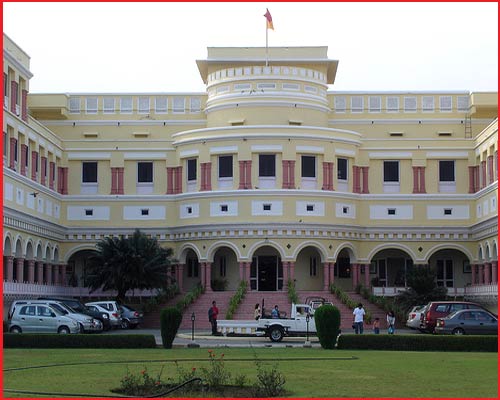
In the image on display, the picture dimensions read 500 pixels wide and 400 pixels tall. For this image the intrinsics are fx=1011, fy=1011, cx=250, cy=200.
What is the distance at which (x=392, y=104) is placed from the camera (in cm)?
7212

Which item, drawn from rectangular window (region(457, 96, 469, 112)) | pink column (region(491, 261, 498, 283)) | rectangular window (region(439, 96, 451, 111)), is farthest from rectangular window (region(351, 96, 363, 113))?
pink column (region(491, 261, 498, 283))

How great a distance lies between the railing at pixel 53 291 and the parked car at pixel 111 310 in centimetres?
433

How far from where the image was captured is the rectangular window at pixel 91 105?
72312 millimetres

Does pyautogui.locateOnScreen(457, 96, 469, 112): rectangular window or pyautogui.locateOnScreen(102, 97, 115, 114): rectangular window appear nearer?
pyautogui.locateOnScreen(457, 96, 469, 112): rectangular window

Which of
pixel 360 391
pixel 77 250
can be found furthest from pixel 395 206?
pixel 360 391

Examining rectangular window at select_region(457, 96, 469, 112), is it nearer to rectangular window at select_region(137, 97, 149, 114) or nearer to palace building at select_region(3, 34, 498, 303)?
palace building at select_region(3, 34, 498, 303)

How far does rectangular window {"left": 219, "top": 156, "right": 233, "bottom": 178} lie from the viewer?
63906 millimetres

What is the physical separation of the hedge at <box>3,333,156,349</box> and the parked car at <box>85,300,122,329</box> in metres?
14.9

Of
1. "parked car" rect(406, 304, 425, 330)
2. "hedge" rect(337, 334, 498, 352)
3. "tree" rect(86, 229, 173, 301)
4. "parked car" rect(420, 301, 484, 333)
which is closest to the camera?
"hedge" rect(337, 334, 498, 352)

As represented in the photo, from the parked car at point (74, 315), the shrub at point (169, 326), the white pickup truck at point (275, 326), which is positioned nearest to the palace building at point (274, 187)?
the parked car at point (74, 315)

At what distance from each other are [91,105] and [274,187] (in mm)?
16910

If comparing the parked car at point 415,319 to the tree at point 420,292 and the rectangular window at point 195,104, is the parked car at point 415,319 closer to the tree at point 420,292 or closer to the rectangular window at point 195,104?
the tree at point 420,292

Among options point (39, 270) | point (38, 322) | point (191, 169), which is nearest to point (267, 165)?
point (191, 169)

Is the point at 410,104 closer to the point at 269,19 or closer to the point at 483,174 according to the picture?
the point at 483,174
